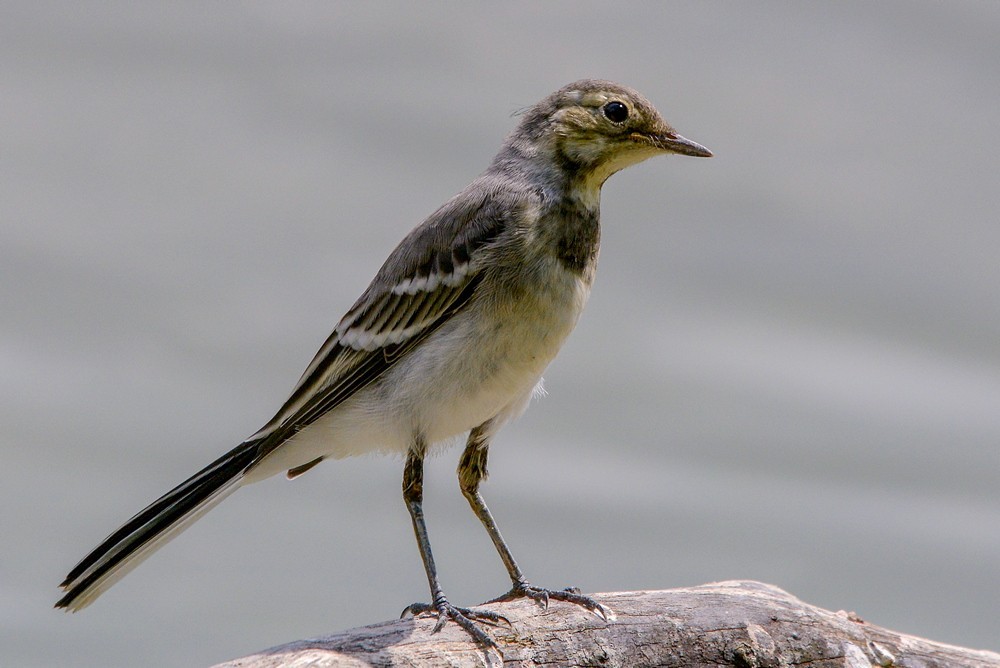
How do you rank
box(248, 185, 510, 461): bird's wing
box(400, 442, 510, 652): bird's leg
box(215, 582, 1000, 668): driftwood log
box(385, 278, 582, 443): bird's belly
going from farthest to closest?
box(248, 185, 510, 461): bird's wing < box(385, 278, 582, 443): bird's belly < box(400, 442, 510, 652): bird's leg < box(215, 582, 1000, 668): driftwood log

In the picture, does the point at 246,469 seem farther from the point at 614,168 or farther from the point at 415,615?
the point at 614,168

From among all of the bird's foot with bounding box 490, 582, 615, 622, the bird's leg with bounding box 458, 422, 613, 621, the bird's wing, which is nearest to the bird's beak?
the bird's wing

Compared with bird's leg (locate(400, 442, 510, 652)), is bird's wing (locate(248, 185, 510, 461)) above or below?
above

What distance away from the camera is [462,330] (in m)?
3.99

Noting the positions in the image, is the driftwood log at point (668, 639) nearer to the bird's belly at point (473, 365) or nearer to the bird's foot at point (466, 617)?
the bird's foot at point (466, 617)

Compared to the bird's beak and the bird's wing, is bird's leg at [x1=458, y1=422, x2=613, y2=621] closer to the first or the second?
the bird's wing

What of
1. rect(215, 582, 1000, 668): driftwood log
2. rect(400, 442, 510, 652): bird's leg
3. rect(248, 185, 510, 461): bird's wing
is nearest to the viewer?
rect(215, 582, 1000, 668): driftwood log

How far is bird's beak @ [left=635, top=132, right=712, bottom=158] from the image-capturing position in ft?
13.6

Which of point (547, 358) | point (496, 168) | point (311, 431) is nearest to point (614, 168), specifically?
point (496, 168)

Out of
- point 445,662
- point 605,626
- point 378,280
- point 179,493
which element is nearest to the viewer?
point 445,662

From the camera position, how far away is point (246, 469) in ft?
13.9

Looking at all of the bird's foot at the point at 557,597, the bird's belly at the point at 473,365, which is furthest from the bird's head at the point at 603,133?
the bird's foot at the point at 557,597

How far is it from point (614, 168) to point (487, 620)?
176 cm

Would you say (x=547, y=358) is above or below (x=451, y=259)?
below
